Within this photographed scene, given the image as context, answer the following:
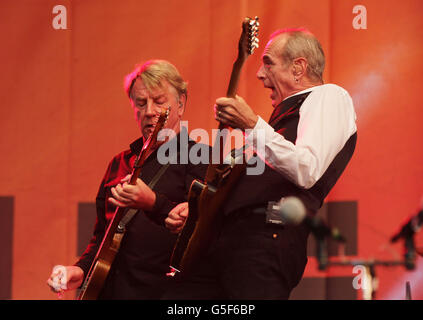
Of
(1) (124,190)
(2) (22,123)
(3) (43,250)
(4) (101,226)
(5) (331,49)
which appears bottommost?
(3) (43,250)

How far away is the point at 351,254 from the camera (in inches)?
119

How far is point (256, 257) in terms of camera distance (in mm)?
1776

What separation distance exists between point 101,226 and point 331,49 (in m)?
1.48

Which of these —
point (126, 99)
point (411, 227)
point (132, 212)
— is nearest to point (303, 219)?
point (411, 227)

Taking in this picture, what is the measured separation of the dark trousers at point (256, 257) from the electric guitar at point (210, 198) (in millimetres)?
47

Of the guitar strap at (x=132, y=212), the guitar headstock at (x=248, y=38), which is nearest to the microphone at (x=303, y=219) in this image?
the guitar headstock at (x=248, y=38)

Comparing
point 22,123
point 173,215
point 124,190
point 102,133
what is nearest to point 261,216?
point 173,215

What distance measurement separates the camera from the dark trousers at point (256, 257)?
69.6 inches

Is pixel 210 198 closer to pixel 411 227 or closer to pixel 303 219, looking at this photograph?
pixel 303 219

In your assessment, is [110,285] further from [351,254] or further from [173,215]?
[351,254]

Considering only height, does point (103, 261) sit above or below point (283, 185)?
below

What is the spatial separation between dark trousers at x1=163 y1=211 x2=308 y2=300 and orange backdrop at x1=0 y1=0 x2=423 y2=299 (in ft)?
4.06

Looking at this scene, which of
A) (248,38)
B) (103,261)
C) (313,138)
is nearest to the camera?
(313,138)

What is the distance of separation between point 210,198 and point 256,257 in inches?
9.3
